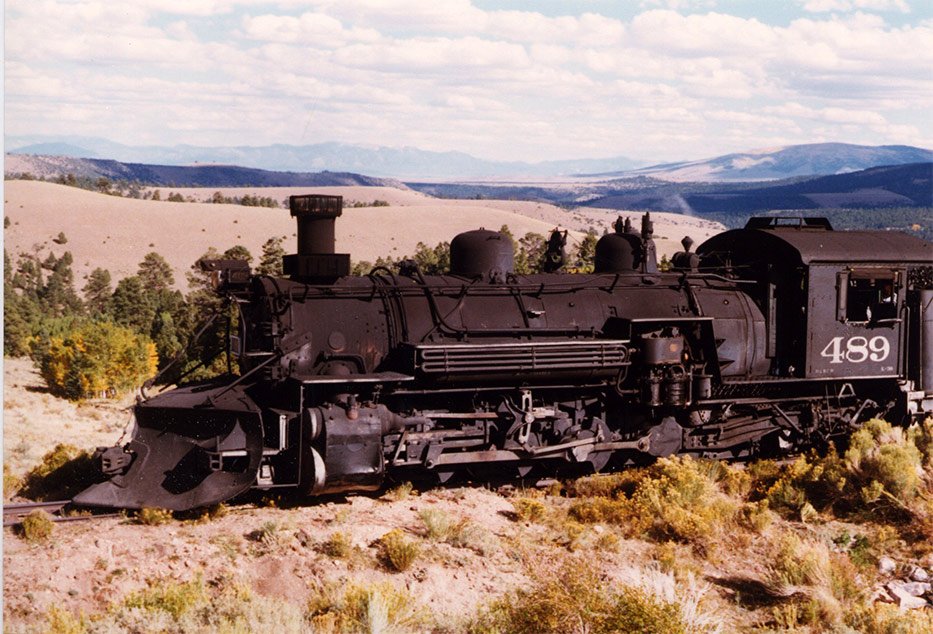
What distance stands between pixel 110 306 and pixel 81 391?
18243 millimetres

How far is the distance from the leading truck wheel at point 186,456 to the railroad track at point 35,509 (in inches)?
7.8

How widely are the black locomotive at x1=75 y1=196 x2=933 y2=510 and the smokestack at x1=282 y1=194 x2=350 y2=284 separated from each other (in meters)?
0.03

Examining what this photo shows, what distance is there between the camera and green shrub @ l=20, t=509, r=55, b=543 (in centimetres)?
1027

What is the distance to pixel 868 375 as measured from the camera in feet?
51.1

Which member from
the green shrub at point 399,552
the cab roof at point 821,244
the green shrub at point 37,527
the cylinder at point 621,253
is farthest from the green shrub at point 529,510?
the cab roof at point 821,244

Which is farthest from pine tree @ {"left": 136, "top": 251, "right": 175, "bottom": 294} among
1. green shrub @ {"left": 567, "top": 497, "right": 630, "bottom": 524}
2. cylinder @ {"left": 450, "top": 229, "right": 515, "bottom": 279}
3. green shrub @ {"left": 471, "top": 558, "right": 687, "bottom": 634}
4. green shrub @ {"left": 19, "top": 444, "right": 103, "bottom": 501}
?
green shrub @ {"left": 471, "top": 558, "right": 687, "bottom": 634}

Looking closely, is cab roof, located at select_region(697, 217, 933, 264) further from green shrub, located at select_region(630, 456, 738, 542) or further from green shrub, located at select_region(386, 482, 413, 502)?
green shrub, located at select_region(386, 482, 413, 502)

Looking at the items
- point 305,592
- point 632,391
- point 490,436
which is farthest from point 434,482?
point 305,592

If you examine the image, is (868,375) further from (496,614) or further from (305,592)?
(305,592)

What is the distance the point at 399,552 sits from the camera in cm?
1012

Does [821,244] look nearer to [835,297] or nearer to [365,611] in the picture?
[835,297]

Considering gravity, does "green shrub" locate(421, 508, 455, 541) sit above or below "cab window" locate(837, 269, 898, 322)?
below

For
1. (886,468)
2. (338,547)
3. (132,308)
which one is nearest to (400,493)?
(338,547)

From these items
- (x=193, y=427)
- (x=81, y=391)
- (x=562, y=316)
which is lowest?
(x=81, y=391)
